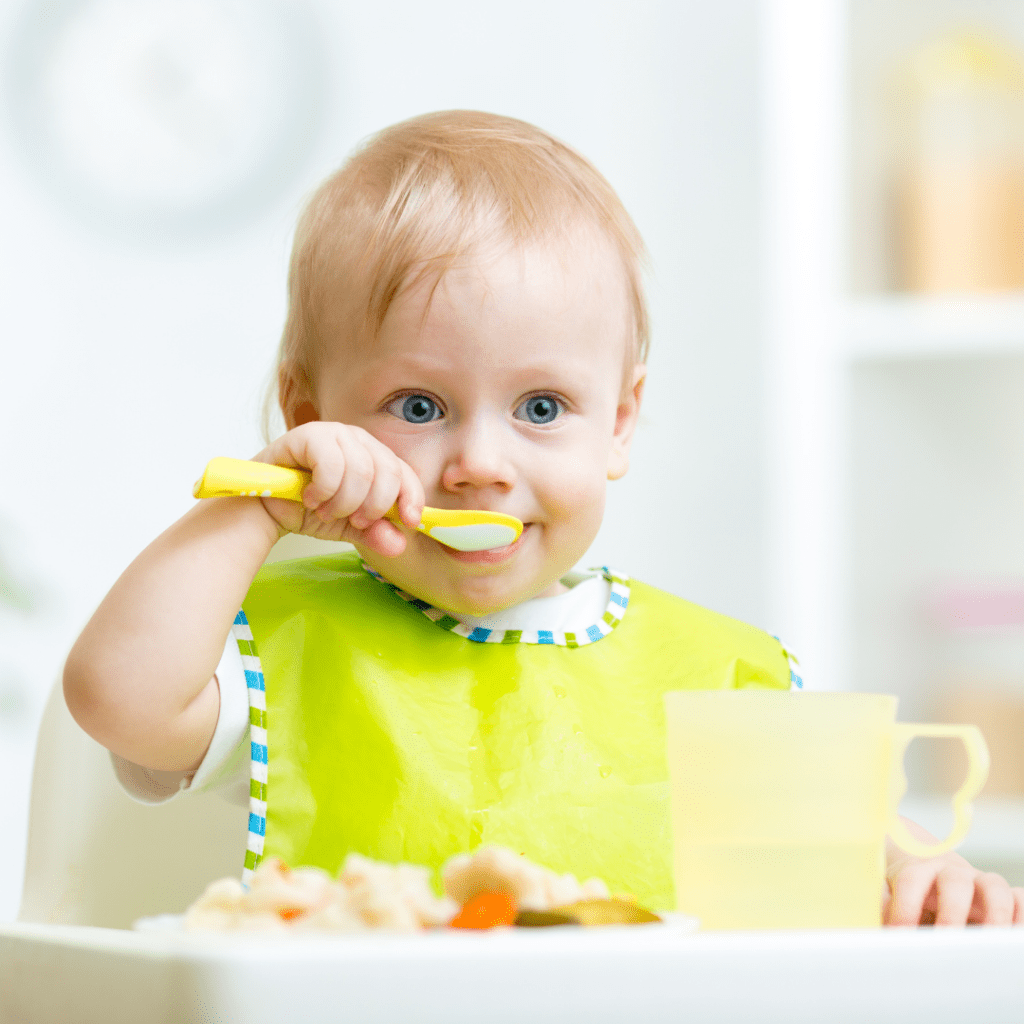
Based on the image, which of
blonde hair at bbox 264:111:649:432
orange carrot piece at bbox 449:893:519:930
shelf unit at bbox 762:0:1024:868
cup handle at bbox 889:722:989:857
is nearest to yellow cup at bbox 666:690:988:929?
cup handle at bbox 889:722:989:857

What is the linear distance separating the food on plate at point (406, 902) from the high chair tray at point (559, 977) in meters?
0.03

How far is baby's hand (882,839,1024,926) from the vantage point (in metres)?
0.62

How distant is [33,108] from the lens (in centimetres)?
209

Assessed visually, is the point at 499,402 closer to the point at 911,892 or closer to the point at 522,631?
the point at 522,631

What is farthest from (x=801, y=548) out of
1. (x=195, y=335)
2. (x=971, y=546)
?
(x=195, y=335)

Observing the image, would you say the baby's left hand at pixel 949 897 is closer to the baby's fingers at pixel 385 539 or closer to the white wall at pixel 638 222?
the baby's fingers at pixel 385 539

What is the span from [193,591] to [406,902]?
292mm

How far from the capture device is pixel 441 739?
769 mm

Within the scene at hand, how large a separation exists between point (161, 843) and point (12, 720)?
1.25m

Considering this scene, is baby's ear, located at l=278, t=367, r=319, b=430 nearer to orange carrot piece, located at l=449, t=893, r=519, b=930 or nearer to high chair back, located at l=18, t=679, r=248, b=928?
high chair back, located at l=18, t=679, r=248, b=928

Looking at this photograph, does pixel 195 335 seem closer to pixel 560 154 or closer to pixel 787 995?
pixel 560 154

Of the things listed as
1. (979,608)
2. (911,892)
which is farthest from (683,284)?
(911,892)

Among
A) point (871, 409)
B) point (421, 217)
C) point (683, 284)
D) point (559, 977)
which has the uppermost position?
point (683, 284)

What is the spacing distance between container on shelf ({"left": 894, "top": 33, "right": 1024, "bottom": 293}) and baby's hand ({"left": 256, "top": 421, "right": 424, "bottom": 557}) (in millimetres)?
1330
